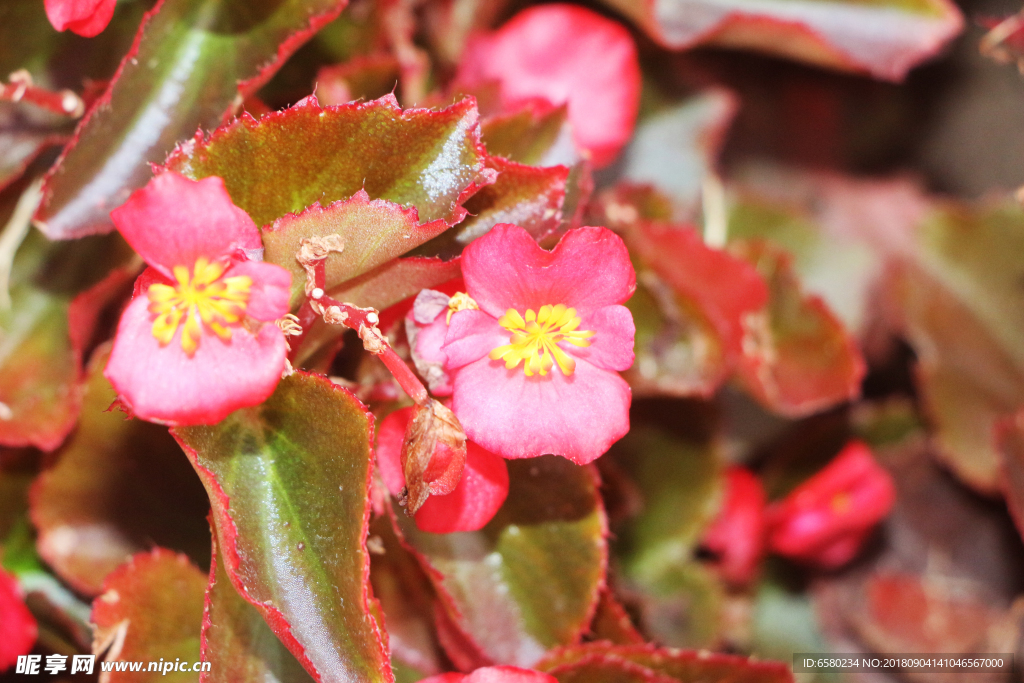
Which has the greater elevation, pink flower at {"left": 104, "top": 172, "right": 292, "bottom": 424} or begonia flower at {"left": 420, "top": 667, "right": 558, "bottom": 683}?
pink flower at {"left": 104, "top": 172, "right": 292, "bottom": 424}

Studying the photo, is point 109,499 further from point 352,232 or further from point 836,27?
point 836,27

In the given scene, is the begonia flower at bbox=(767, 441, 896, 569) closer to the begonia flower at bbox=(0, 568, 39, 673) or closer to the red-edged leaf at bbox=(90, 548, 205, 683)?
the red-edged leaf at bbox=(90, 548, 205, 683)

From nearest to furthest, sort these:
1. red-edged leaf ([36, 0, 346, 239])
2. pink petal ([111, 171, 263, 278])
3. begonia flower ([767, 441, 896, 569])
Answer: pink petal ([111, 171, 263, 278])
red-edged leaf ([36, 0, 346, 239])
begonia flower ([767, 441, 896, 569])

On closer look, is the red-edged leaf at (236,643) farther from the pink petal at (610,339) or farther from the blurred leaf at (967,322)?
the blurred leaf at (967,322)

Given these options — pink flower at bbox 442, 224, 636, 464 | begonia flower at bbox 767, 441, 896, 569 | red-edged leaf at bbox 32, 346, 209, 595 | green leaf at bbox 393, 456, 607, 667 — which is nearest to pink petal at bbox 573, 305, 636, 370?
pink flower at bbox 442, 224, 636, 464

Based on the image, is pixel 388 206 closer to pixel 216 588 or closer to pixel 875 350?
pixel 216 588

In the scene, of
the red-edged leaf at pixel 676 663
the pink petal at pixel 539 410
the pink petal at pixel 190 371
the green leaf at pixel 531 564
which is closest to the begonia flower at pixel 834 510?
the red-edged leaf at pixel 676 663

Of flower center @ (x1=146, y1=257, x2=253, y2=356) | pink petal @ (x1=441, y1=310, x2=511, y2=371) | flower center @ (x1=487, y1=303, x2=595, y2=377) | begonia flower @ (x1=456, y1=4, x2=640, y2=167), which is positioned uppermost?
flower center @ (x1=146, y1=257, x2=253, y2=356)
